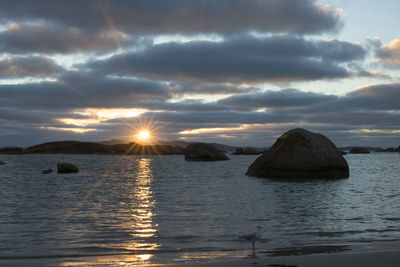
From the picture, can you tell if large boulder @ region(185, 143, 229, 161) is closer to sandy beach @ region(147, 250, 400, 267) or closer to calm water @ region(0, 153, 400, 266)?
calm water @ region(0, 153, 400, 266)

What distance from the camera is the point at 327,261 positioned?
820 cm

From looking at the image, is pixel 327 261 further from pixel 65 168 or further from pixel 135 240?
pixel 65 168

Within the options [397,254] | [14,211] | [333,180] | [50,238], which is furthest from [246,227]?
[333,180]

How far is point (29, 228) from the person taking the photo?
44.1ft

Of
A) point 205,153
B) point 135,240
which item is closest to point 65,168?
point 135,240

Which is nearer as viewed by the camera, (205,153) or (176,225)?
(176,225)

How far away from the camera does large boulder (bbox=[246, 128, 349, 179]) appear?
32.9 meters

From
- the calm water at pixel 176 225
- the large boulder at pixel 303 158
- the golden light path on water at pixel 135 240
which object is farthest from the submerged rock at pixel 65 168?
the golden light path on water at pixel 135 240

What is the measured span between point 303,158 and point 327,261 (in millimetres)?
25817

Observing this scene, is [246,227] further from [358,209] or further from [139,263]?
[358,209]

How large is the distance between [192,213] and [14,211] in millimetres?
8599

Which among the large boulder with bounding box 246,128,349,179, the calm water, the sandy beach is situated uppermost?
the large boulder with bounding box 246,128,349,179

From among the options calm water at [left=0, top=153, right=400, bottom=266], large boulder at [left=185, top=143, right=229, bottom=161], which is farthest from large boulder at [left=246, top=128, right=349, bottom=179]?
large boulder at [left=185, top=143, right=229, bottom=161]

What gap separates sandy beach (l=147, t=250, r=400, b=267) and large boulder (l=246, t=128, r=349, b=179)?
24497 millimetres
